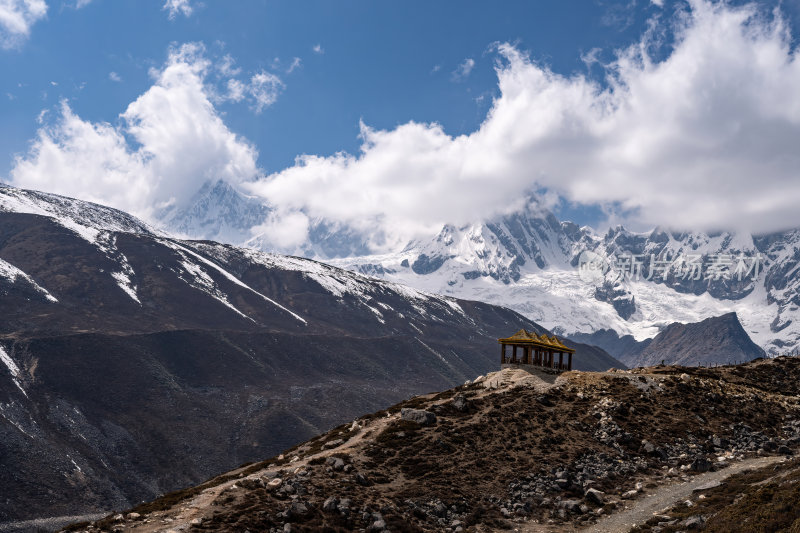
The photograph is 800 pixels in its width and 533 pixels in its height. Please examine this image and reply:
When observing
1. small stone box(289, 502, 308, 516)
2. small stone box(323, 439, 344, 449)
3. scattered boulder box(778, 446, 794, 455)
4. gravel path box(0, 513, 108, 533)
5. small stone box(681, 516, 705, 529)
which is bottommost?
gravel path box(0, 513, 108, 533)

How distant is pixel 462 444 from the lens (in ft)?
208

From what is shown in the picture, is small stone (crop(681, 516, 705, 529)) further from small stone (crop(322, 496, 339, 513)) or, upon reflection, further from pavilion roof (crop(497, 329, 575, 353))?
pavilion roof (crop(497, 329, 575, 353))

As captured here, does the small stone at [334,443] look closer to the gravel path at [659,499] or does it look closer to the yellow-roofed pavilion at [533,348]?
the gravel path at [659,499]

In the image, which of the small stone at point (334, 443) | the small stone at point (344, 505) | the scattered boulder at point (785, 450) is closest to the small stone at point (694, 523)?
the small stone at point (344, 505)

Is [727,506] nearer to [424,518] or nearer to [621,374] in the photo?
[424,518]

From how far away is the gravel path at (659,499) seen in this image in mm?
49969

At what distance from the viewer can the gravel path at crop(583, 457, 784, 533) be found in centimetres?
4997

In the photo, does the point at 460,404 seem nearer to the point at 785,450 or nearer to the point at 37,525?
the point at 785,450

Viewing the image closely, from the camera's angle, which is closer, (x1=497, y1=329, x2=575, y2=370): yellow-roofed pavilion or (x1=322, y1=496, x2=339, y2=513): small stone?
(x1=322, y1=496, x2=339, y2=513): small stone

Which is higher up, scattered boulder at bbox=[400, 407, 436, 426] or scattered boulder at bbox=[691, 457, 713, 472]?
scattered boulder at bbox=[400, 407, 436, 426]

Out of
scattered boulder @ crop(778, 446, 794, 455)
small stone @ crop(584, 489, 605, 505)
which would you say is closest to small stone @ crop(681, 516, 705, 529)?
small stone @ crop(584, 489, 605, 505)

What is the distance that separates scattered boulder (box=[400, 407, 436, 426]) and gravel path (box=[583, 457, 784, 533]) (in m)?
20.2

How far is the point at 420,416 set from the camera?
68.1 meters

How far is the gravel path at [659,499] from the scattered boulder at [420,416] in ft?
66.1
